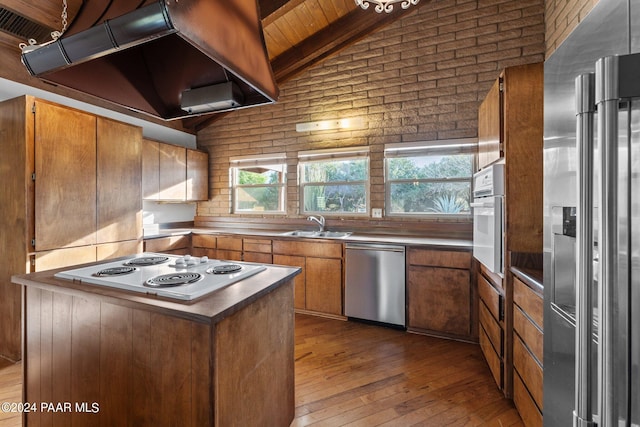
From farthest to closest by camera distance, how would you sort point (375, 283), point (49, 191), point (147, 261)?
point (375, 283) < point (49, 191) < point (147, 261)

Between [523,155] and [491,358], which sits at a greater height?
[523,155]

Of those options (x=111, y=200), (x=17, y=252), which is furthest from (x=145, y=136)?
(x=17, y=252)

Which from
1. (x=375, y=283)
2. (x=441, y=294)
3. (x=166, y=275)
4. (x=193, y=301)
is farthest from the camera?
(x=375, y=283)

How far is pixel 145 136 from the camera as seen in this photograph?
163 inches

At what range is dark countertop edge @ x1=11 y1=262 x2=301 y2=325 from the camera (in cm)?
106

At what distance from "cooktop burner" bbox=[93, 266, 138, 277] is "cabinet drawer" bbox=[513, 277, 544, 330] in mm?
2128

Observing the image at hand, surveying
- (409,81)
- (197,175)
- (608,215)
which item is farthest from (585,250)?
(197,175)

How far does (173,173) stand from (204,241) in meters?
1.08

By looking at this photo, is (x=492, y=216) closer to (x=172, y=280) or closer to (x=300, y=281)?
(x=172, y=280)

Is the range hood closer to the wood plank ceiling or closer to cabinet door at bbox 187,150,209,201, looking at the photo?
the wood plank ceiling

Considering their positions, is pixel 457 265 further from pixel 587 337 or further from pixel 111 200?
pixel 111 200

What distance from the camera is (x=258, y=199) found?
454 cm

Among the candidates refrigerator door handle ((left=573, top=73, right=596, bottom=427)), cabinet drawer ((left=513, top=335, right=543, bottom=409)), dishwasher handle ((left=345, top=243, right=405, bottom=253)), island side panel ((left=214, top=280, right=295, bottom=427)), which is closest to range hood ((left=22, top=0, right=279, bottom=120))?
island side panel ((left=214, top=280, right=295, bottom=427))

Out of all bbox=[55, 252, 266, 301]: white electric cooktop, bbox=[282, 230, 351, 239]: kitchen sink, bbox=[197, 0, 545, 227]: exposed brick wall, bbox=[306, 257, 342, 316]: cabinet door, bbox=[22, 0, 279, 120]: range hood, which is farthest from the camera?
bbox=[282, 230, 351, 239]: kitchen sink
